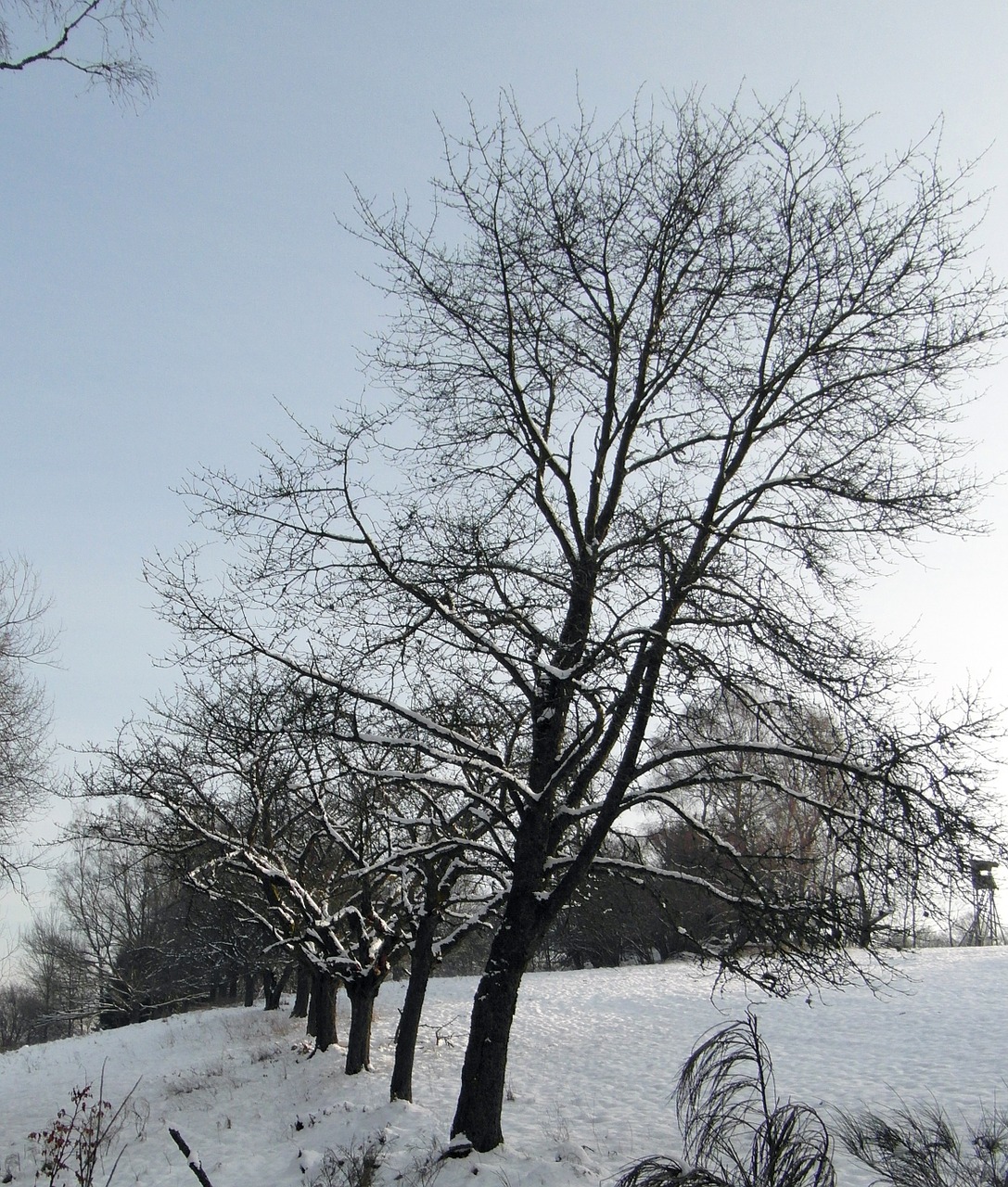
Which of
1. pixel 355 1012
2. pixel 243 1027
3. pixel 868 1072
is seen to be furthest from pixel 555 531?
pixel 243 1027

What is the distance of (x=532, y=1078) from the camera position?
13.9 meters

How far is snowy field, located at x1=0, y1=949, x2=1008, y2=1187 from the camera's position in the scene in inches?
327

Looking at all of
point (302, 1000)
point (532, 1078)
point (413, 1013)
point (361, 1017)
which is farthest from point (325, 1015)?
point (302, 1000)

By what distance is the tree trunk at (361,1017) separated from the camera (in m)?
12.6

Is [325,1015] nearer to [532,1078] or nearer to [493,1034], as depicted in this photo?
[532,1078]

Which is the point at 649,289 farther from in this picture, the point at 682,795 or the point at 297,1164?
the point at 297,1164

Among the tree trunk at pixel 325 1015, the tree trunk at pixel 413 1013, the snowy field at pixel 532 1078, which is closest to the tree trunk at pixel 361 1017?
the snowy field at pixel 532 1078

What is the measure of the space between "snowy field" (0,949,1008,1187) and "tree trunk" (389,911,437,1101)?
0.51 meters

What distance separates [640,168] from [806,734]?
5.63 m

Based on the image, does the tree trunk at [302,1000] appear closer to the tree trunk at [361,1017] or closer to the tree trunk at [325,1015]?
the tree trunk at [325,1015]

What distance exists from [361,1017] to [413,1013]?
1.87 metres

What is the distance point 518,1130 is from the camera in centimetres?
888

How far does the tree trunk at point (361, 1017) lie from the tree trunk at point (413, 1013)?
0.88 meters

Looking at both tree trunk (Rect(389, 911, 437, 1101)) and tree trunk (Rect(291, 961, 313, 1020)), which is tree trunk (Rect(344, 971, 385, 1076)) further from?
tree trunk (Rect(291, 961, 313, 1020))
